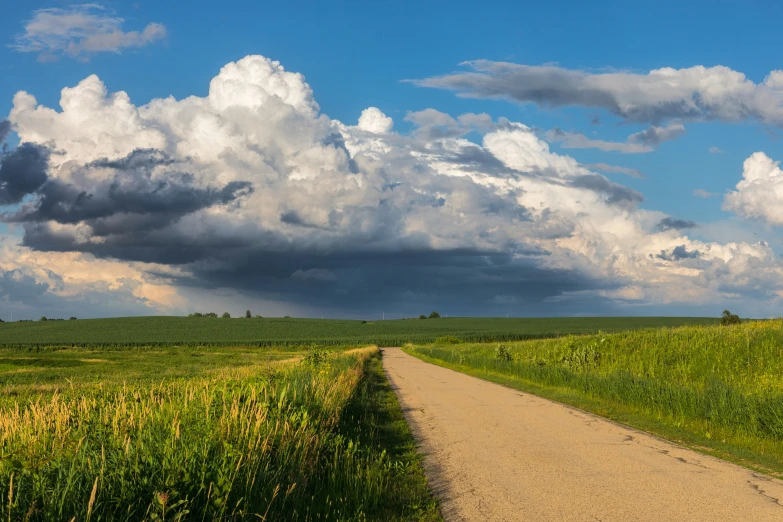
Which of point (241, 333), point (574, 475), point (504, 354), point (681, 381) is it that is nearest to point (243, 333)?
point (241, 333)

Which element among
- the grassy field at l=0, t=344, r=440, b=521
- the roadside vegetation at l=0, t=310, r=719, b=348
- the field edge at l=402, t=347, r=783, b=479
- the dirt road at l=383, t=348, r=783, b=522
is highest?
the grassy field at l=0, t=344, r=440, b=521

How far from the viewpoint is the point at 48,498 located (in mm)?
5184

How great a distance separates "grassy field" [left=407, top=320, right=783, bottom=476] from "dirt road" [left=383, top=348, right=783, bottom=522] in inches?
54.8

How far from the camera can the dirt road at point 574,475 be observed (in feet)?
24.8

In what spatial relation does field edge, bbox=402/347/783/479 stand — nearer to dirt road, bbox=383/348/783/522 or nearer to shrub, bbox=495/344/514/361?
dirt road, bbox=383/348/783/522

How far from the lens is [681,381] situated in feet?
67.1

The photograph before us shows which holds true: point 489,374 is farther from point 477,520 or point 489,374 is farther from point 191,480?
point 191,480

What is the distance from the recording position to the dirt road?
7574 mm

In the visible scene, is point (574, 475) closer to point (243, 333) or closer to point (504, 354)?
point (504, 354)

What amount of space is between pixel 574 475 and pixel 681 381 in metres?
13.0

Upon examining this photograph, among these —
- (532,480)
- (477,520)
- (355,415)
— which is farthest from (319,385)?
(477,520)

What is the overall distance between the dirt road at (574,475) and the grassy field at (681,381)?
1.39m

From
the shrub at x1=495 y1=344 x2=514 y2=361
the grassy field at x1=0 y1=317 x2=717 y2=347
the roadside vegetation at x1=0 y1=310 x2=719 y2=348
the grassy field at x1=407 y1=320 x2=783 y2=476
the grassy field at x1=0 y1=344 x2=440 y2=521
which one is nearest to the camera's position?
the grassy field at x1=0 y1=344 x2=440 y2=521

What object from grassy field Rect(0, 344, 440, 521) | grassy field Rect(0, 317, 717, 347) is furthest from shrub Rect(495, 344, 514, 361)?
grassy field Rect(0, 317, 717, 347)
